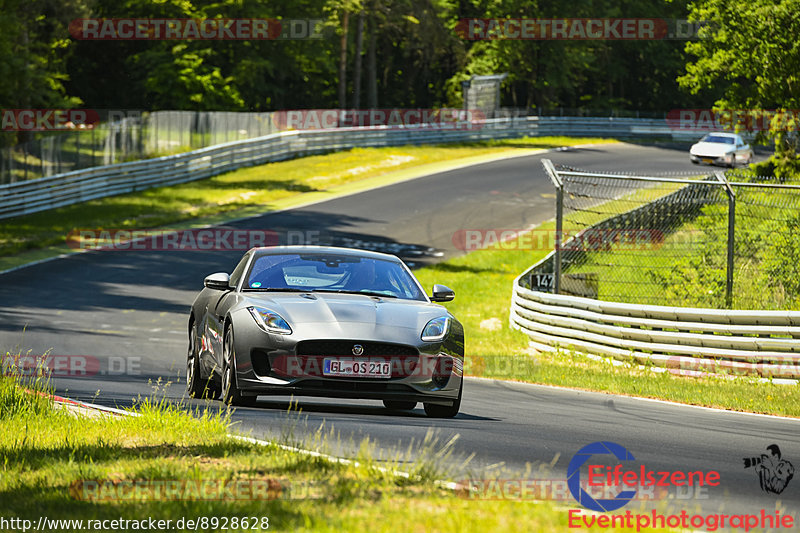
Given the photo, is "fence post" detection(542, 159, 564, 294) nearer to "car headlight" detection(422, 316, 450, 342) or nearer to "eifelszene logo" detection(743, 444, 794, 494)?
"car headlight" detection(422, 316, 450, 342)

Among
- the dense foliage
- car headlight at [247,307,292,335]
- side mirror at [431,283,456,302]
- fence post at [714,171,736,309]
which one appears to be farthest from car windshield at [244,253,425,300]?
the dense foliage

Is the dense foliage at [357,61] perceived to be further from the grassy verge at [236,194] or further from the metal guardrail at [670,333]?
the metal guardrail at [670,333]

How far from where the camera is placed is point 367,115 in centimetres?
5878

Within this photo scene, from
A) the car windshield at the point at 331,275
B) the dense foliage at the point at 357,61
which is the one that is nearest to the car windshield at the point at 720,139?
the dense foliage at the point at 357,61

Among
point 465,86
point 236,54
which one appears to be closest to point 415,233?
point 465,86

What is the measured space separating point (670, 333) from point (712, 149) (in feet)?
103

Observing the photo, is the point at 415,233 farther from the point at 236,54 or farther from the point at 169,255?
the point at 236,54

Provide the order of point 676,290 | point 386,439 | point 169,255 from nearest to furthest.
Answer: point 386,439 → point 676,290 → point 169,255

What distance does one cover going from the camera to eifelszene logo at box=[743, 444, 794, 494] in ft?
23.9

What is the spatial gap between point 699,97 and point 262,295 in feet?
228

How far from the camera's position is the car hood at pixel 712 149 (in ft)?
148

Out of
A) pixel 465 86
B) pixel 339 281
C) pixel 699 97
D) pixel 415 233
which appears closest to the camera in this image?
pixel 339 281

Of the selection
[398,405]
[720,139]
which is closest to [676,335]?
[398,405]

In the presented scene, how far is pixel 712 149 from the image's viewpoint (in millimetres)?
45344
